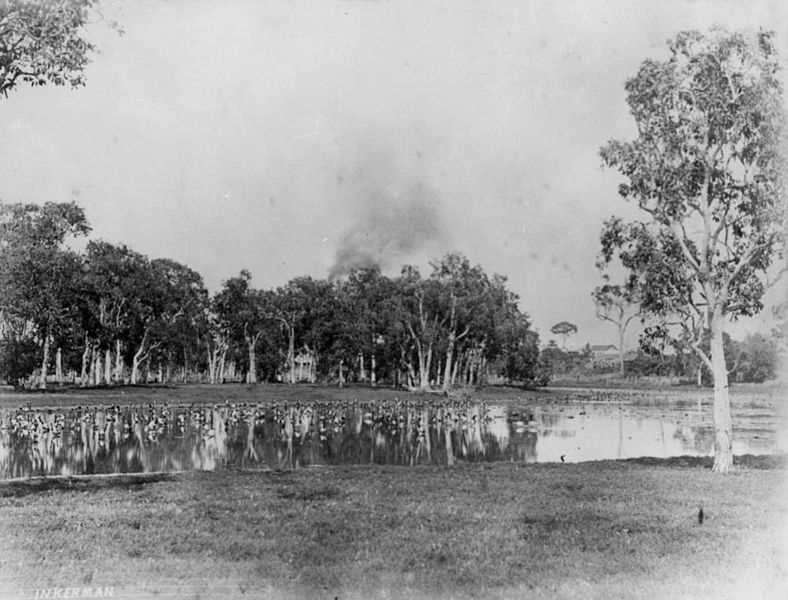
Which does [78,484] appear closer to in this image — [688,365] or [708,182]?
[708,182]

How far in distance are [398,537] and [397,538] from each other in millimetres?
73

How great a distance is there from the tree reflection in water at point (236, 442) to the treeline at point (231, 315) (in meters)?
13.7

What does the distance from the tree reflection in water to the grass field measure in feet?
22.4

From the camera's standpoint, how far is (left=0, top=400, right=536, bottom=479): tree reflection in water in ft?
82.9

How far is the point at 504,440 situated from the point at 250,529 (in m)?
23.2

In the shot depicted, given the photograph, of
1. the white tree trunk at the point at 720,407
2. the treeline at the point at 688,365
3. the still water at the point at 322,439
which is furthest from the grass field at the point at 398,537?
the treeline at the point at 688,365

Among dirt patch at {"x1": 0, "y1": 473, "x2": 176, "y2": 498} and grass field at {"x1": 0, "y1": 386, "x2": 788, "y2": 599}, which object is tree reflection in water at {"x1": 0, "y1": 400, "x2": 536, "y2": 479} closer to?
dirt patch at {"x1": 0, "y1": 473, "x2": 176, "y2": 498}

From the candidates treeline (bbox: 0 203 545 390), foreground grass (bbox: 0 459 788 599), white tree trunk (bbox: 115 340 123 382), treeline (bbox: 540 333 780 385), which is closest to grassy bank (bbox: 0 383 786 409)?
treeline (bbox: 0 203 545 390)

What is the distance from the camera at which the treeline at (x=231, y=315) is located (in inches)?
2267

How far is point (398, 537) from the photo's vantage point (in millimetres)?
12234

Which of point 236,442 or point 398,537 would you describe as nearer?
point 398,537

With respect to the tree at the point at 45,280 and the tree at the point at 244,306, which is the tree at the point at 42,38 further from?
the tree at the point at 244,306

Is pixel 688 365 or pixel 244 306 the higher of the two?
pixel 244 306

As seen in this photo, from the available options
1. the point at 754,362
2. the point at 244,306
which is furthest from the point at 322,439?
the point at 754,362
